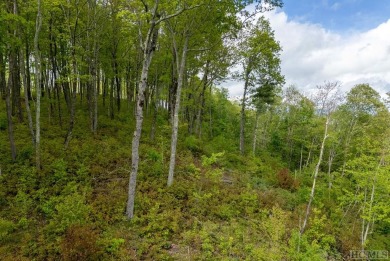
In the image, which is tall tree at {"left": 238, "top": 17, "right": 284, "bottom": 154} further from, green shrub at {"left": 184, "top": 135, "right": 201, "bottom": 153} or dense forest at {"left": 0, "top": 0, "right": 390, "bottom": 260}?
green shrub at {"left": 184, "top": 135, "right": 201, "bottom": 153}

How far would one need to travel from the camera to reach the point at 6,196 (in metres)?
10.3

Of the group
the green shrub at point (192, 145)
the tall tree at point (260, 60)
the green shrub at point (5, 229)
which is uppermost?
the tall tree at point (260, 60)

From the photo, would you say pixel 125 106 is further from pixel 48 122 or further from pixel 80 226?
pixel 80 226

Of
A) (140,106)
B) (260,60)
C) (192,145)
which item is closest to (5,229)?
(140,106)

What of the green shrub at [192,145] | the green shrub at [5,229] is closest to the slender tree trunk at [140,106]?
the green shrub at [5,229]

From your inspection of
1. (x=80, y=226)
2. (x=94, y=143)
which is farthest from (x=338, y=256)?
(x=94, y=143)

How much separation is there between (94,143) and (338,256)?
1515 centimetres

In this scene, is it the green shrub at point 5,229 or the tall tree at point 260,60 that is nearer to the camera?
the green shrub at point 5,229

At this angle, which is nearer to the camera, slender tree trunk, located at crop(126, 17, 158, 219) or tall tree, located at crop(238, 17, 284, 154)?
slender tree trunk, located at crop(126, 17, 158, 219)

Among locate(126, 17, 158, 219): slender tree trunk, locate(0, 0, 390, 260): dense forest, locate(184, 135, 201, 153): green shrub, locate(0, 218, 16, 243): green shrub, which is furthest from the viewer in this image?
locate(184, 135, 201, 153): green shrub

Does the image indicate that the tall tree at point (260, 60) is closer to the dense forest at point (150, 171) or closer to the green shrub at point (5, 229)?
the dense forest at point (150, 171)

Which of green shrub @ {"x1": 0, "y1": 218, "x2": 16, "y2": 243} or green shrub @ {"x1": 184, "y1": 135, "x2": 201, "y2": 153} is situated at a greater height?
green shrub @ {"x1": 184, "y1": 135, "x2": 201, "y2": 153}

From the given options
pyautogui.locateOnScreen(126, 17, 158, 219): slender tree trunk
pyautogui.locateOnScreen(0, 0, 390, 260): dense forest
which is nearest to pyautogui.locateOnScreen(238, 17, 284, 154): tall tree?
pyautogui.locateOnScreen(0, 0, 390, 260): dense forest

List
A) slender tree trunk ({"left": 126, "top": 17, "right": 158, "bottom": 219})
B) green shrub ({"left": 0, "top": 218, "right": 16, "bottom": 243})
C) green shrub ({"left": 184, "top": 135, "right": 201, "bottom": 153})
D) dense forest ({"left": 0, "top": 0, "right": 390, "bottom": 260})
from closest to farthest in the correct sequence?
green shrub ({"left": 0, "top": 218, "right": 16, "bottom": 243})
dense forest ({"left": 0, "top": 0, "right": 390, "bottom": 260})
slender tree trunk ({"left": 126, "top": 17, "right": 158, "bottom": 219})
green shrub ({"left": 184, "top": 135, "right": 201, "bottom": 153})
